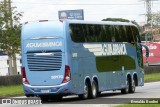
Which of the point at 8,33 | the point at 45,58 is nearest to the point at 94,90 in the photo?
the point at 45,58

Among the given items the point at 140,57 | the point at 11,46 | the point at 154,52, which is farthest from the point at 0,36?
the point at 154,52

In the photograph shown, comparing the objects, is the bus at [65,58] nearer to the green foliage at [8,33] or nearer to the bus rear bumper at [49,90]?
the bus rear bumper at [49,90]

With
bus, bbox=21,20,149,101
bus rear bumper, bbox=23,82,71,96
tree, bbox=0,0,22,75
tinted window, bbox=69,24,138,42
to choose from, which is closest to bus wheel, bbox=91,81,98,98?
bus, bbox=21,20,149,101

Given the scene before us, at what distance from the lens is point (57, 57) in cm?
2823

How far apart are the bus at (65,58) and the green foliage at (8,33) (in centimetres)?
3158

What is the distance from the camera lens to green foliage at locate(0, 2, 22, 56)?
63469 mm

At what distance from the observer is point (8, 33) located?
6375cm

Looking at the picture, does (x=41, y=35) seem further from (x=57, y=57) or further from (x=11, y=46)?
(x=11, y=46)

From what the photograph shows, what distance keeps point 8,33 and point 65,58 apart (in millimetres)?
36278

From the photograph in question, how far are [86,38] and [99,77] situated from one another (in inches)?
95.7

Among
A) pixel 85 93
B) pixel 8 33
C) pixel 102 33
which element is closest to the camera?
pixel 85 93

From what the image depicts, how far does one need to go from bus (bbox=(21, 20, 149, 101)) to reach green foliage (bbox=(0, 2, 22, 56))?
3158 centimetres

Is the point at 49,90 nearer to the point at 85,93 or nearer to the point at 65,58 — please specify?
the point at 65,58

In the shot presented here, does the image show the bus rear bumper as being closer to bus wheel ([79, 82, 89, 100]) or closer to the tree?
bus wheel ([79, 82, 89, 100])
